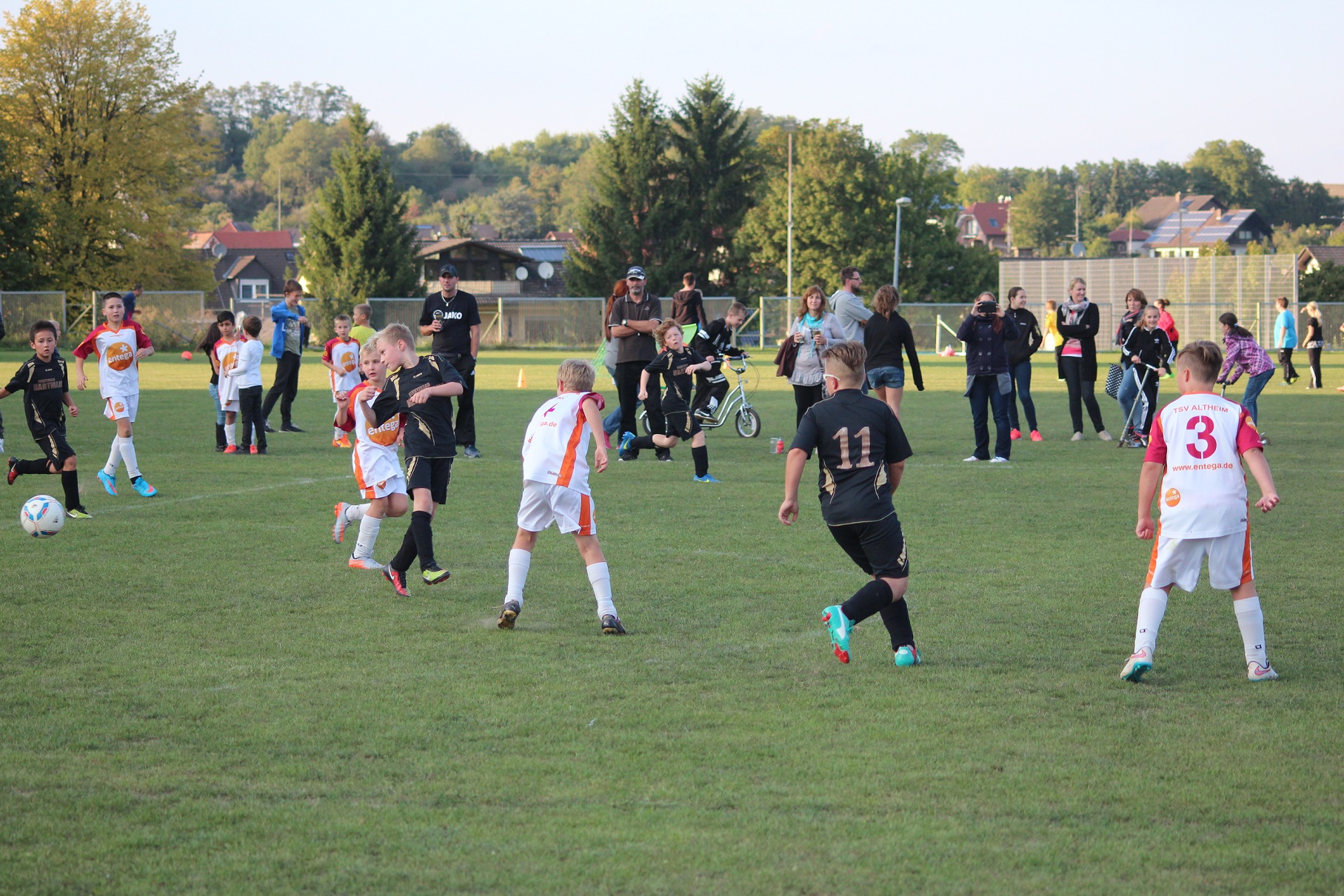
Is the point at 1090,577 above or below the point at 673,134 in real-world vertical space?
below

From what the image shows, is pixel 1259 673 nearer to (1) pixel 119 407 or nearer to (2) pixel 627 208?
(1) pixel 119 407

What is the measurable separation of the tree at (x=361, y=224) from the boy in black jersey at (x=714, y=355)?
4320cm

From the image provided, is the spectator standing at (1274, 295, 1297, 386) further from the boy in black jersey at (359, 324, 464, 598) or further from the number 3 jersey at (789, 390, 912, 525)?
the number 3 jersey at (789, 390, 912, 525)

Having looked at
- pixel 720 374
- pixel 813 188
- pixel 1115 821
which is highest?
pixel 813 188

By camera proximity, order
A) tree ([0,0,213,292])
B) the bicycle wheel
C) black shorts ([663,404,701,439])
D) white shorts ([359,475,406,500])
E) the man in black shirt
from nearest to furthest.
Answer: white shorts ([359,475,406,500]) < black shorts ([663,404,701,439]) < the man in black shirt < the bicycle wheel < tree ([0,0,213,292])

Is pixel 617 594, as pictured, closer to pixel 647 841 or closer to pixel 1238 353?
pixel 647 841

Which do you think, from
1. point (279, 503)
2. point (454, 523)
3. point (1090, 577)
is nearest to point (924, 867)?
point (1090, 577)

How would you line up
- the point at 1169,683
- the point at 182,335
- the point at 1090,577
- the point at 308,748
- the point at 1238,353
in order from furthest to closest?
the point at 182,335 → the point at 1238,353 → the point at 1090,577 → the point at 1169,683 → the point at 308,748

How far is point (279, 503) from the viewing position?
11.5 meters

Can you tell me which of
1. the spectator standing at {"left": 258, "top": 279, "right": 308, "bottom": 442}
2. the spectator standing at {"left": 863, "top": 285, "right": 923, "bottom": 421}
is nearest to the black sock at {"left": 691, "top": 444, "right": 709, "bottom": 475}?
the spectator standing at {"left": 863, "top": 285, "right": 923, "bottom": 421}

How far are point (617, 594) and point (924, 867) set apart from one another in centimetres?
414

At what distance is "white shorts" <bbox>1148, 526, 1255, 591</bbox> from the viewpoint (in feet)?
19.0

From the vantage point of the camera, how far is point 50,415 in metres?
10.4

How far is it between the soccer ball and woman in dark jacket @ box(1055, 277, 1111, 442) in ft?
38.1
